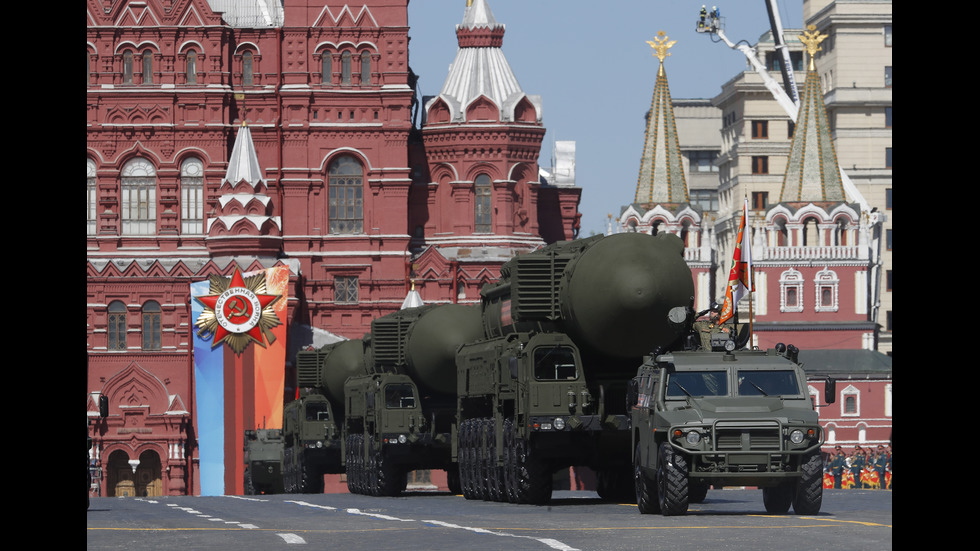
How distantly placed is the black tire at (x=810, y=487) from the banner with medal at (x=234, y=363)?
63696 millimetres

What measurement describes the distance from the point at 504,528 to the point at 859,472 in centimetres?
5595

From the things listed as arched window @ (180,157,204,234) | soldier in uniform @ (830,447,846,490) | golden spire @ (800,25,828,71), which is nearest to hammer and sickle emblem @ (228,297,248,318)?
arched window @ (180,157,204,234)

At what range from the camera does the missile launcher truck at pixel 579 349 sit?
106 ft

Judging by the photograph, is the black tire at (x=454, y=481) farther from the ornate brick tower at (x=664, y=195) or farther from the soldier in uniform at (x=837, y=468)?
the ornate brick tower at (x=664, y=195)

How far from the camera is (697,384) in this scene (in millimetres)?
26125

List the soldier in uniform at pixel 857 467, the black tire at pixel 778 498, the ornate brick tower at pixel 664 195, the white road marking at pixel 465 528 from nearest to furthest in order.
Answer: the white road marking at pixel 465 528 → the black tire at pixel 778 498 → the soldier in uniform at pixel 857 467 → the ornate brick tower at pixel 664 195

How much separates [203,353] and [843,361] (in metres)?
33.2

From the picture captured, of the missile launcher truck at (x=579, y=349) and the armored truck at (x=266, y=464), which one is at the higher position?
the missile launcher truck at (x=579, y=349)

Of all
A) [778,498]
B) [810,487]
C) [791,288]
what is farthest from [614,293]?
[791,288]

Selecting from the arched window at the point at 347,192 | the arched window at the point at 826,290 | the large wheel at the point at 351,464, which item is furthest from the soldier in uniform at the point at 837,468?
the arched window at the point at 347,192

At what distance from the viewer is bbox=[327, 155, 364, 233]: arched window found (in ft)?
314

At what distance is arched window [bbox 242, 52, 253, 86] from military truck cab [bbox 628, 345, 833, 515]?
70.8m

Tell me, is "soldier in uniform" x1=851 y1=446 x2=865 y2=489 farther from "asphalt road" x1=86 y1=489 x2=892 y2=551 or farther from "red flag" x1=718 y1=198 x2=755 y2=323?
"asphalt road" x1=86 y1=489 x2=892 y2=551
